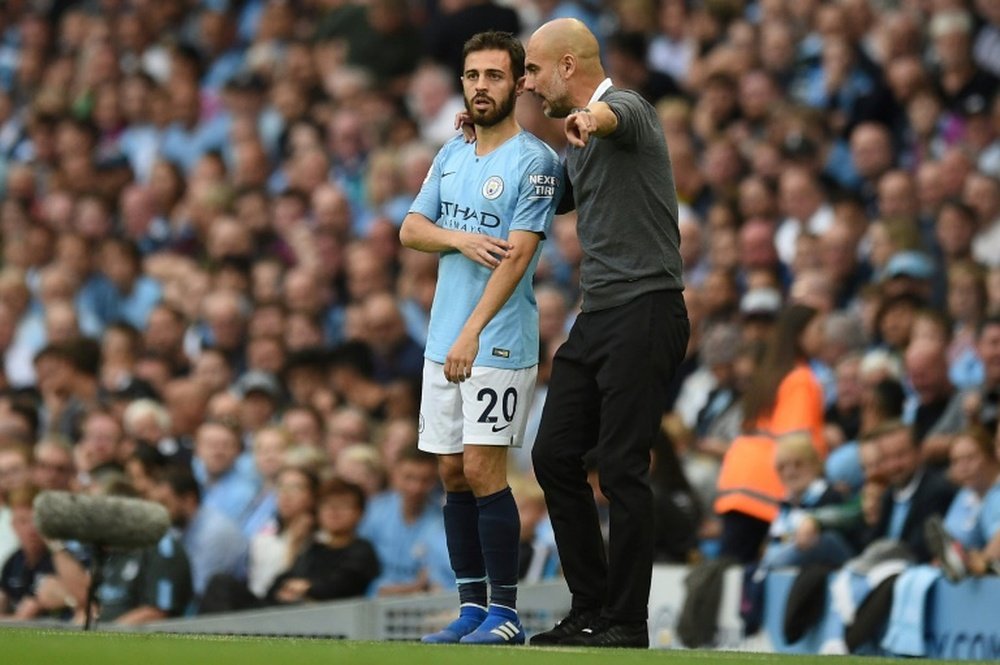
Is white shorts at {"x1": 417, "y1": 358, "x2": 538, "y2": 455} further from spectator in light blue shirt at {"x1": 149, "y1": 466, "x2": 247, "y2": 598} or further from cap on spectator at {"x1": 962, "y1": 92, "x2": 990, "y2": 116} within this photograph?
cap on spectator at {"x1": 962, "y1": 92, "x2": 990, "y2": 116}

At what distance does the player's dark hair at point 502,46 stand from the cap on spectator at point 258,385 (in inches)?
286

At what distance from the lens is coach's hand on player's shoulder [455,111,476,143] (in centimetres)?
818

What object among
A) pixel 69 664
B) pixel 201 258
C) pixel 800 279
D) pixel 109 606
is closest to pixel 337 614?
pixel 109 606

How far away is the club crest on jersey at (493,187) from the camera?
26.1 feet

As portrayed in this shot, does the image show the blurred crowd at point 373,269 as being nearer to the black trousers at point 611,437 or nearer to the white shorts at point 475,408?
the black trousers at point 611,437

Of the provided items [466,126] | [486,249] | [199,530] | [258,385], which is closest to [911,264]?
[199,530]

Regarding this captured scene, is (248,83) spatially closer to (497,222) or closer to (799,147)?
(799,147)

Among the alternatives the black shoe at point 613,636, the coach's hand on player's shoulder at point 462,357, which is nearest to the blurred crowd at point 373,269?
the black shoe at point 613,636

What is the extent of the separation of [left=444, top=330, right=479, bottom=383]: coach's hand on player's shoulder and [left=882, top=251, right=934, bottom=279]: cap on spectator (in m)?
5.60

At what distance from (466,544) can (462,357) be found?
770 millimetres

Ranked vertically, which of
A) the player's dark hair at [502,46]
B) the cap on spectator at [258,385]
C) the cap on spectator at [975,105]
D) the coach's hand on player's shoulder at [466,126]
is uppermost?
the cap on spectator at [975,105]

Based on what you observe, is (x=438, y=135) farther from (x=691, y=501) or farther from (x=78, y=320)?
(x=691, y=501)

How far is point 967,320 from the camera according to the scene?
12461mm

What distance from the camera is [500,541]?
7.92 m
